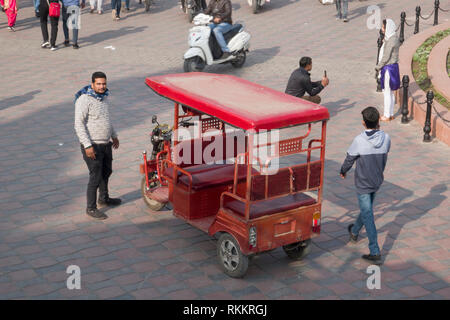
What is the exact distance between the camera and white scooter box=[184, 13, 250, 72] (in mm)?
15070

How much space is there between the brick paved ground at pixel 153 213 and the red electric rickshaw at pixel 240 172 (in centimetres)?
37

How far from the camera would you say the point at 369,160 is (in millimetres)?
7281

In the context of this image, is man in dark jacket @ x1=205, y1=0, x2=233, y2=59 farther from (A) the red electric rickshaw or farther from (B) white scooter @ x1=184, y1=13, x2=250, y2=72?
A: (A) the red electric rickshaw

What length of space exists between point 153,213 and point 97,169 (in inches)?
36.3

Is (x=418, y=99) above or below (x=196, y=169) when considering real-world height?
below

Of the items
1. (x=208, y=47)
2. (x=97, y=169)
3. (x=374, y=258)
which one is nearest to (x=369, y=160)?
(x=374, y=258)

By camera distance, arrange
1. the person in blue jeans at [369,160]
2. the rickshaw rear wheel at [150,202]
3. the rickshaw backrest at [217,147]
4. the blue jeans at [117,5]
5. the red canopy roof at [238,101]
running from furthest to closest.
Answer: the blue jeans at [117,5]
the rickshaw rear wheel at [150,202]
the rickshaw backrest at [217,147]
the person in blue jeans at [369,160]
the red canopy roof at [238,101]

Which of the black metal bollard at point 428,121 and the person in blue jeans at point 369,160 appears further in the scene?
the black metal bollard at point 428,121

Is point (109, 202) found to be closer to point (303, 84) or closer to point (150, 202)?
point (150, 202)

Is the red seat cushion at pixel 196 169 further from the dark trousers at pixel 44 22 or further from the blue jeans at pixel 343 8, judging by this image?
the blue jeans at pixel 343 8

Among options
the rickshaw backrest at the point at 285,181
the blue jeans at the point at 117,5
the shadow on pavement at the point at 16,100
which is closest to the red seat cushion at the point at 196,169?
the rickshaw backrest at the point at 285,181

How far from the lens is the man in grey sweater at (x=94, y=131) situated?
8.20m

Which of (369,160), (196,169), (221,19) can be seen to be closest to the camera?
(369,160)

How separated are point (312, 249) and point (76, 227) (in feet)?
9.20
